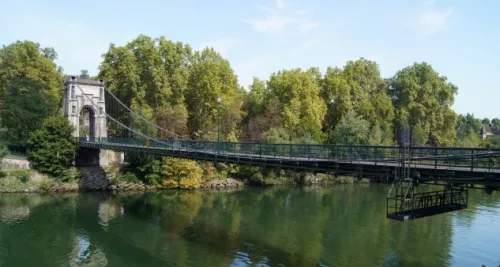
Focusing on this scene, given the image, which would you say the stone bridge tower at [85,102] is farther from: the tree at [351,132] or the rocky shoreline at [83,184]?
the tree at [351,132]

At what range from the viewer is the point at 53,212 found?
29.4 m

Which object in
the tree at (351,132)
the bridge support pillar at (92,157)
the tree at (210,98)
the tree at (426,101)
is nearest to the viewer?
the bridge support pillar at (92,157)

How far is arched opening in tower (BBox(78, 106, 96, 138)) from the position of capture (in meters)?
48.5

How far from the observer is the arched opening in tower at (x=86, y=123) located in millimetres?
48500

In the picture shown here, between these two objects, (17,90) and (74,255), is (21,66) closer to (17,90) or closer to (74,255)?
(17,90)

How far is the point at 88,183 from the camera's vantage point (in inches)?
1585

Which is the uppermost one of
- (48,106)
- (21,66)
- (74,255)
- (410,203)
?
(21,66)

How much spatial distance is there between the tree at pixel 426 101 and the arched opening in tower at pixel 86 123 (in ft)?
140

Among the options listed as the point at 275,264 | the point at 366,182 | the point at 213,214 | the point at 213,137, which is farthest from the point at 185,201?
the point at 366,182

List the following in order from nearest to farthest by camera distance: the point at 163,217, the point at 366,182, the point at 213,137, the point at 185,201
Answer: the point at 163,217 → the point at 185,201 → the point at 213,137 → the point at 366,182

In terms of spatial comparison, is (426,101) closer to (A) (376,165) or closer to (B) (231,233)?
(B) (231,233)

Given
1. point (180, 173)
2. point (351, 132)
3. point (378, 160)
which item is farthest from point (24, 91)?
point (378, 160)

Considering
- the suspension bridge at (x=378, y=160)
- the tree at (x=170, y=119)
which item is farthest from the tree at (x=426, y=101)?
the suspension bridge at (x=378, y=160)

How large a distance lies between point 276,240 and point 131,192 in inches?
839
